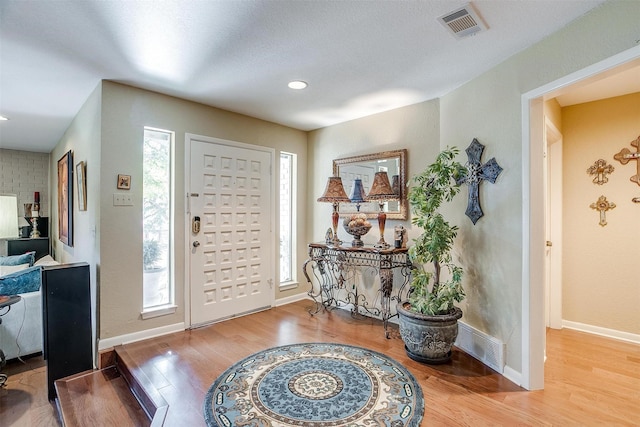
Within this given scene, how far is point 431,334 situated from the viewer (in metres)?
2.33

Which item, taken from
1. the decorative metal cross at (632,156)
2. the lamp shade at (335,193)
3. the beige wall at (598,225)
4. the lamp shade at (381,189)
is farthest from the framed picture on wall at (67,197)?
the decorative metal cross at (632,156)

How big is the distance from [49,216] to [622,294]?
8.25m

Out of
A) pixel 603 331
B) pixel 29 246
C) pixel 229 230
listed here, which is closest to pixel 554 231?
pixel 603 331

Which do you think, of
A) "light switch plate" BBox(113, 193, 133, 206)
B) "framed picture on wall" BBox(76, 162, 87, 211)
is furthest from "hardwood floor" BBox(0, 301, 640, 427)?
"framed picture on wall" BBox(76, 162, 87, 211)

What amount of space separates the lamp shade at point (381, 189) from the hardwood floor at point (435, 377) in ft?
4.47

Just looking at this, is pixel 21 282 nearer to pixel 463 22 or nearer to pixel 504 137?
pixel 463 22

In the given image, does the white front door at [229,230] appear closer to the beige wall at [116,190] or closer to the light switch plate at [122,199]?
the beige wall at [116,190]

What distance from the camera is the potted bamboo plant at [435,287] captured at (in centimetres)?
235

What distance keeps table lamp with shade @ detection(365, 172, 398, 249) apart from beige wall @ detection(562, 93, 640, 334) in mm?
1881

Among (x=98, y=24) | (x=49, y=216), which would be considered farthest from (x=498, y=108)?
(x=49, y=216)

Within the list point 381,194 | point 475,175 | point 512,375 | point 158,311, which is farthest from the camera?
→ point 381,194

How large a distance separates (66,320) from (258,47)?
8.55ft

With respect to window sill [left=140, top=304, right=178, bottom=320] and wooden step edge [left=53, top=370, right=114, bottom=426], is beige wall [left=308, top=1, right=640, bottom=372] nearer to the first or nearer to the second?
window sill [left=140, top=304, right=178, bottom=320]

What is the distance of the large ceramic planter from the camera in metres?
2.33
